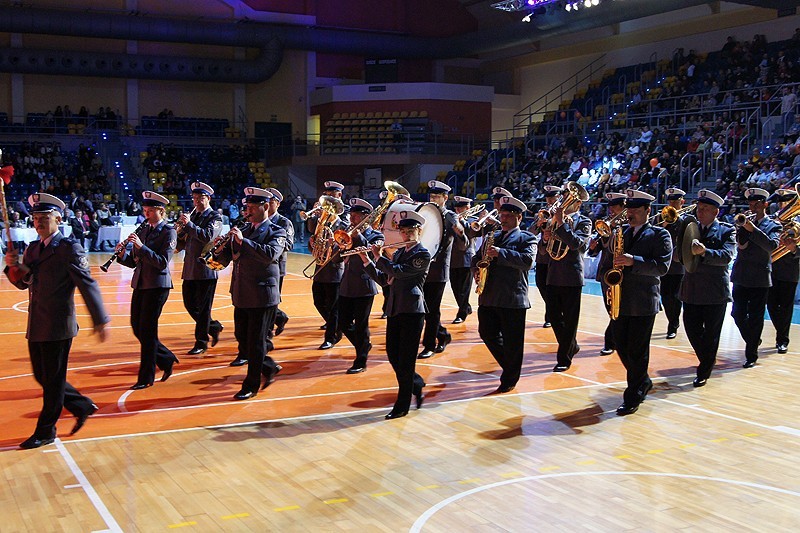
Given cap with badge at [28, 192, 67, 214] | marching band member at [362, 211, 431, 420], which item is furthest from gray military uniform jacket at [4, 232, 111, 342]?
marching band member at [362, 211, 431, 420]

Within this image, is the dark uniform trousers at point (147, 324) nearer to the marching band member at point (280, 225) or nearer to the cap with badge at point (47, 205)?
the marching band member at point (280, 225)

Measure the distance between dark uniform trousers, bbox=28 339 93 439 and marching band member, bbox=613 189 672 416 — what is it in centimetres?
481

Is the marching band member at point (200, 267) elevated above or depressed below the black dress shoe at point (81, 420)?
above

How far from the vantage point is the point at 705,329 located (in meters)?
9.39

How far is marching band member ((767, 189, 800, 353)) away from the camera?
11.1m

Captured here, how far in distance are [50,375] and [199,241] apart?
3959mm

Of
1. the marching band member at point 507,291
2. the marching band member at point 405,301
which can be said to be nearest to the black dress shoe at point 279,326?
the marching band member at point 507,291

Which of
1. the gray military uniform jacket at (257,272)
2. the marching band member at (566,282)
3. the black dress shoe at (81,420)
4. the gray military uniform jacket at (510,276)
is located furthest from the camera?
the marching band member at (566,282)

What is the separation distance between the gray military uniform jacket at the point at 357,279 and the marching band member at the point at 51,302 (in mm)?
3823

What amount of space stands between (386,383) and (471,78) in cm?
3357

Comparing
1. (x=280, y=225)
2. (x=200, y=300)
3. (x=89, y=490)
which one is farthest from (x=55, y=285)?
(x=280, y=225)

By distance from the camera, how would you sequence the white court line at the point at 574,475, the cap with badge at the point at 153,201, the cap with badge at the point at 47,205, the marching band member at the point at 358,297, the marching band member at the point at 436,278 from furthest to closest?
the marching band member at the point at 436,278 < the marching band member at the point at 358,297 < the cap with badge at the point at 153,201 < the cap with badge at the point at 47,205 < the white court line at the point at 574,475

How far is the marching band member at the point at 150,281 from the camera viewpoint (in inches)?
356

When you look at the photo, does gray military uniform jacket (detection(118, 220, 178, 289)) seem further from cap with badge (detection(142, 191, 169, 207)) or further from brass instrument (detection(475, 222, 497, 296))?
brass instrument (detection(475, 222, 497, 296))
